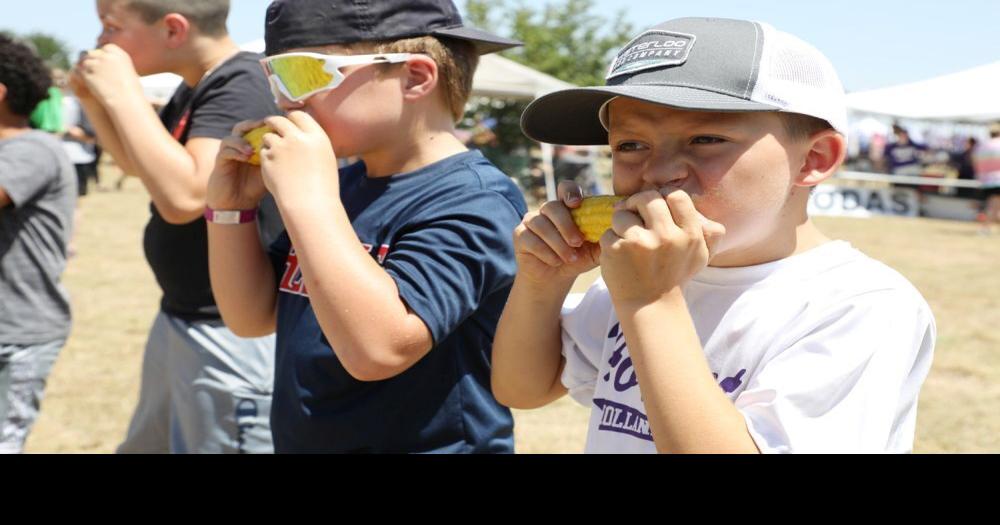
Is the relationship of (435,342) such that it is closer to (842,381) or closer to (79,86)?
(842,381)

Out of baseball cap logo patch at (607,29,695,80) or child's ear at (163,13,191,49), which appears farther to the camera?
child's ear at (163,13,191,49)

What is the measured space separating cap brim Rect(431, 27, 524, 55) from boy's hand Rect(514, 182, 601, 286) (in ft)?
2.13

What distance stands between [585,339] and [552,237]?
0.25 m

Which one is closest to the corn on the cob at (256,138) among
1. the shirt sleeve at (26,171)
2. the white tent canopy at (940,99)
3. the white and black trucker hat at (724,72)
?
the white and black trucker hat at (724,72)

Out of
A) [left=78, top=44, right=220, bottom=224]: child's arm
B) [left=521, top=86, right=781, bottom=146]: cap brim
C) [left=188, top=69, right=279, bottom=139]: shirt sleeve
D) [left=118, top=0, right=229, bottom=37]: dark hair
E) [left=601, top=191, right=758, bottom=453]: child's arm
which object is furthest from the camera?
[left=118, top=0, right=229, bottom=37]: dark hair

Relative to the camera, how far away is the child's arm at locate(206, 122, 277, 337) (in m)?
2.32

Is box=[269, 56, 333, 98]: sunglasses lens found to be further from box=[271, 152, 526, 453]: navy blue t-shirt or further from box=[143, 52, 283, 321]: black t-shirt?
box=[143, 52, 283, 321]: black t-shirt

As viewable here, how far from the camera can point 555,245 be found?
1611 mm

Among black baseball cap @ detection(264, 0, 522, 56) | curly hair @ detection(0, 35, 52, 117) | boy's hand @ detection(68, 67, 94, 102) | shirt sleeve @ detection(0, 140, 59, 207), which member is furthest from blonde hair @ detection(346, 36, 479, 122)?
curly hair @ detection(0, 35, 52, 117)

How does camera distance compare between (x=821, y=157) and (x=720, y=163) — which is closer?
(x=720, y=163)

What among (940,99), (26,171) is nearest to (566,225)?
(26,171)

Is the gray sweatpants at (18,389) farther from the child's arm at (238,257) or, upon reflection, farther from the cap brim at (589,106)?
the cap brim at (589,106)
